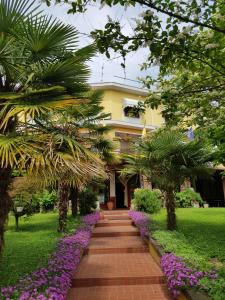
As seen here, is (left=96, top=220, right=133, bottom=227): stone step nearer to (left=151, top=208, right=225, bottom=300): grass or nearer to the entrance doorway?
(left=151, top=208, right=225, bottom=300): grass

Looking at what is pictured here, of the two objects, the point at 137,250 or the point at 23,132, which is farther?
the point at 137,250

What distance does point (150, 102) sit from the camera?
18.4 feet

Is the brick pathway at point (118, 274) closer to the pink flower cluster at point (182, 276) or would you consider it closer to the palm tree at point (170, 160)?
the pink flower cluster at point (182, 276)

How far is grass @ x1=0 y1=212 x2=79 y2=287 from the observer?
20.9ft

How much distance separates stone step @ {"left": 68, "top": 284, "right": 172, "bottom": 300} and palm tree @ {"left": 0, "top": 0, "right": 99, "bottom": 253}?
2.07m

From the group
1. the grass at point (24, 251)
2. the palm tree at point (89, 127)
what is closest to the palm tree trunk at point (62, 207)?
the palm tree at point (89, 127)

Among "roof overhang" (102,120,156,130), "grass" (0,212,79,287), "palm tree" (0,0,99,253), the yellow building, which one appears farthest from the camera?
"roof overhang" (102,120,156,130)

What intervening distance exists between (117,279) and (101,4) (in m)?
5.37

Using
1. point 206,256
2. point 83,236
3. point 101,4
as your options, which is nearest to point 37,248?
point 83,236

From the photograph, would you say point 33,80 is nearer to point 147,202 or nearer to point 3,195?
point 3,195

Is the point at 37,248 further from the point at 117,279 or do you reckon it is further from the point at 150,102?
the point at 150,102

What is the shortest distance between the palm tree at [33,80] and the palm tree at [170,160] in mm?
4934

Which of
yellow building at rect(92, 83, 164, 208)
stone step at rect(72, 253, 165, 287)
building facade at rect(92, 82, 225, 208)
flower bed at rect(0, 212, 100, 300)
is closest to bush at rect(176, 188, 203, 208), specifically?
building facade at rect(92, 82, 225, 208)

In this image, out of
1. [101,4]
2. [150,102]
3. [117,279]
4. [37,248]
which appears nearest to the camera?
[101,4]
